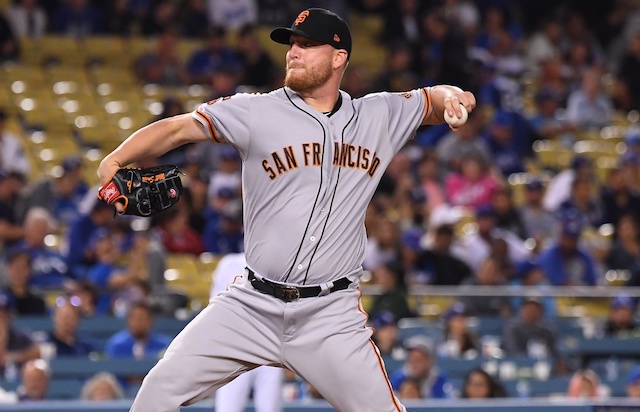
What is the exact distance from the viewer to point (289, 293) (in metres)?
4.94

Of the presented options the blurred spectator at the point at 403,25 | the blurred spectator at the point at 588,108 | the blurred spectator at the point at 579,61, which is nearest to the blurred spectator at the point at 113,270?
the blurred spectator at the point at 403,25

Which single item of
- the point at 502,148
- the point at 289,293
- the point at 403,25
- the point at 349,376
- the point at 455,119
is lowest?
the point at 502,148

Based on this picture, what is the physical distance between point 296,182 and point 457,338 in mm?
5054

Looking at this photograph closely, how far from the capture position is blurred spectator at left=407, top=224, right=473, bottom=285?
10.7 metres

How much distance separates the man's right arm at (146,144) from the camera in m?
4.69

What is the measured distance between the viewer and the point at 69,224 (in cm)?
1087

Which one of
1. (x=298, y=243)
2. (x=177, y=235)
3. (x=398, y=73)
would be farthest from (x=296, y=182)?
(x=398, y=73)

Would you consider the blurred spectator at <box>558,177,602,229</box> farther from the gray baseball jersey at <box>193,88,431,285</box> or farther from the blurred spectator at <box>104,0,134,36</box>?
the gray baseball jersey at <box>193,88,431,285</box>

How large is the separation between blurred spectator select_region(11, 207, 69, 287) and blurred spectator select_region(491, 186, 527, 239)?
3.94m

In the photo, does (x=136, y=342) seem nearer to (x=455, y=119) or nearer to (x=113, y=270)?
(x=113, y=270)

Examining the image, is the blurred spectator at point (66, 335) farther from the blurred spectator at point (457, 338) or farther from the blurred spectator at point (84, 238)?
the blurred spectator at point (457, 338)

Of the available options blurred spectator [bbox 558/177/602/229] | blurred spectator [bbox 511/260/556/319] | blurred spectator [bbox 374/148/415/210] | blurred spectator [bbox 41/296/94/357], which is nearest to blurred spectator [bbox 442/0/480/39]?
blurred spectator [bbox 558/177/602/229]

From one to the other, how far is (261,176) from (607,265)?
23.9 feet

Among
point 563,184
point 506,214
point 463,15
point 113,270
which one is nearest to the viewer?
point 113,270
